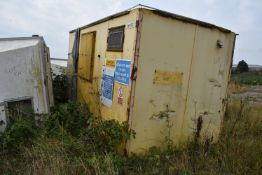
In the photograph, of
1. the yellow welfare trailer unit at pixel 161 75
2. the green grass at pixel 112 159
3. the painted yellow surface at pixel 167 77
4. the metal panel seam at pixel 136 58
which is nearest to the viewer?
the green grass at pixel 112 159

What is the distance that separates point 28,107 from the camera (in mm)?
5262

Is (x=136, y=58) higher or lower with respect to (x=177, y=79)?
higher

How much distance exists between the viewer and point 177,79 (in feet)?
16.1

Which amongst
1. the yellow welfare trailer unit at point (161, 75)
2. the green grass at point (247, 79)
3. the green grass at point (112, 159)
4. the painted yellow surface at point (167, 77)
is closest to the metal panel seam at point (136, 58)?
the yellow welfare trailer unit at point (161, 75)

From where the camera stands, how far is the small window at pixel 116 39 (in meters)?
4.84

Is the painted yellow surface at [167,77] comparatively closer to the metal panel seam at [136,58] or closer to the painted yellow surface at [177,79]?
the painted yellow surface at [177,79]

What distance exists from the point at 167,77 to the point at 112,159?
1.68m

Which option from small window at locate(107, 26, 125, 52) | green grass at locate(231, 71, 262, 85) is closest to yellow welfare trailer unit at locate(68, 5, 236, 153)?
small window at locate(107, 26, 125, 52)

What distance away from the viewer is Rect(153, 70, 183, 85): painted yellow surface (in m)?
4.70

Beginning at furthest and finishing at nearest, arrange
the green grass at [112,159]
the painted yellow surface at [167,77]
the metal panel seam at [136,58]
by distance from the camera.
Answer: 1. the painted yellow surface at [167,77]
2. the metal panel seam at [136,58]
3. the green grass at [112,159]

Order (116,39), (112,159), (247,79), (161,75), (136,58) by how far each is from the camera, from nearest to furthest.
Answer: (112,159), (136,58), (161,75), (116,39), (247,79)

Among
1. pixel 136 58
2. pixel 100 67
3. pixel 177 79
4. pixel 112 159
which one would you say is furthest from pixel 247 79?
pixel 112 159

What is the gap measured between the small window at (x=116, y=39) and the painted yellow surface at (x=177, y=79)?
1.79ft

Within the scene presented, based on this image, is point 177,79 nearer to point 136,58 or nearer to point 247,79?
point 136,58
